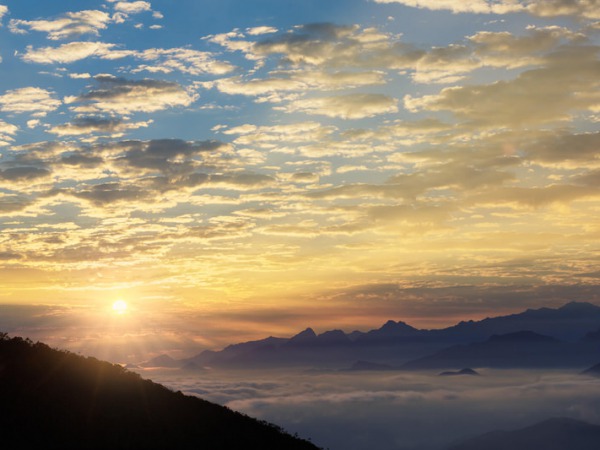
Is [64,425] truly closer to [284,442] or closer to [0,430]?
[0,430]

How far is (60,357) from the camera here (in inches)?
2007

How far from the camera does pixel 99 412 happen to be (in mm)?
42844

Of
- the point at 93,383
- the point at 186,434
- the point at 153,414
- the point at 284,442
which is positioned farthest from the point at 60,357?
the point at 284,442

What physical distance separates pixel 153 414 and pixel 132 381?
6.93 meters

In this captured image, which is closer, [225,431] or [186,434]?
[186,434]

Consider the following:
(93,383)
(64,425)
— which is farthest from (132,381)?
(64,425)

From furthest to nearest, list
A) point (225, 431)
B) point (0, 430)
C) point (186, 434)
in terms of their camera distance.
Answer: point (225, 431)
point (186, 434)
point (0, 430)

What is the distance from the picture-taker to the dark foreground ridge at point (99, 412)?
38.6 metres

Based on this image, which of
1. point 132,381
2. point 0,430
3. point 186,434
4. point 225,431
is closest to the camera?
point 0,430

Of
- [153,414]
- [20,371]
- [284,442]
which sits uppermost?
[20,371]

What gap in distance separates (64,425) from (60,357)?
12.5m

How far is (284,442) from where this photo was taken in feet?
166

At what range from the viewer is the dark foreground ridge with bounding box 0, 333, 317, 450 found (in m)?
38.6

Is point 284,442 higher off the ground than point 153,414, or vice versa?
point 153,414
